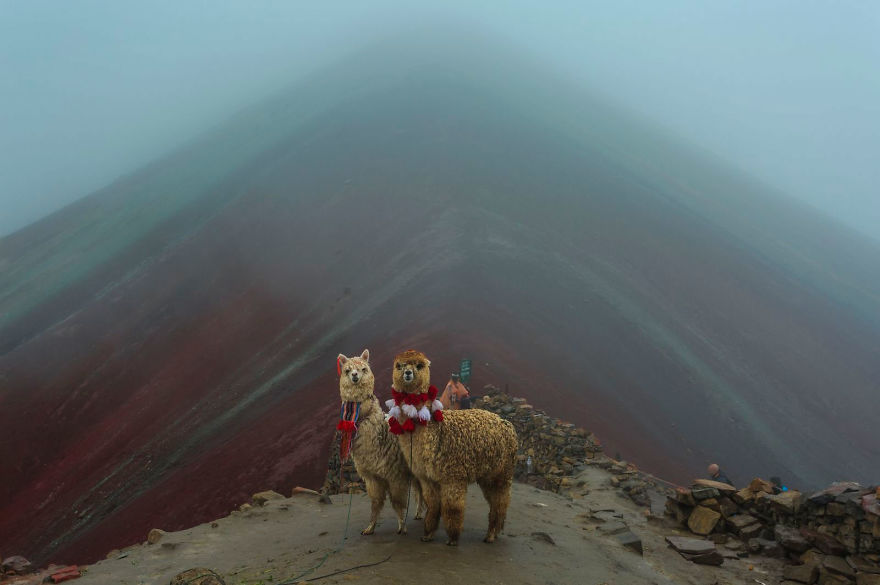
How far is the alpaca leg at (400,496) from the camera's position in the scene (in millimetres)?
6570

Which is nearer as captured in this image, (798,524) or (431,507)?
(431,507)

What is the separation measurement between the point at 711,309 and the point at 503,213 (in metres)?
12.8

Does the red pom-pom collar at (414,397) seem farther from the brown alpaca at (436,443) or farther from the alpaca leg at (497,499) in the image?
the alpaca leg at (497,499)

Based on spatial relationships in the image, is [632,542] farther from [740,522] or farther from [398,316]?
[398,316]

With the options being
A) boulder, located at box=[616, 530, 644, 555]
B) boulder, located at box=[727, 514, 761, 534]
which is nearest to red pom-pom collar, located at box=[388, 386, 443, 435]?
boulder, located at box=[616, 530, 644, 555]

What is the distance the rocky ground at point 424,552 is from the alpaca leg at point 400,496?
156 millimetres

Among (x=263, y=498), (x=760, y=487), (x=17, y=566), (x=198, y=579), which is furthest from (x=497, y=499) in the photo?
(x=17, y=566)

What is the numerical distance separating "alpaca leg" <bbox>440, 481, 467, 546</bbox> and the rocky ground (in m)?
0.29

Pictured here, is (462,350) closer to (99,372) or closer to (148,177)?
(99,372)

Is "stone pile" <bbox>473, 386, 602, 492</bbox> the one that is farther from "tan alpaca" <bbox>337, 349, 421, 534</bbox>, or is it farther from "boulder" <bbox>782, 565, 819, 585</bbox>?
"tan alpaca" <bbox>337, 349, 421, 534</bbox>

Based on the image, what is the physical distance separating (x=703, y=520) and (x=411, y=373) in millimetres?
6061

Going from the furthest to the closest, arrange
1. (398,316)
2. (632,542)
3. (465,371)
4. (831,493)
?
1. (398,316)
2. (465,371)
3. (632,542)
4. (831,493)

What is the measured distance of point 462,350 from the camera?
64.0 feet

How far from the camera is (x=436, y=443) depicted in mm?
6059
